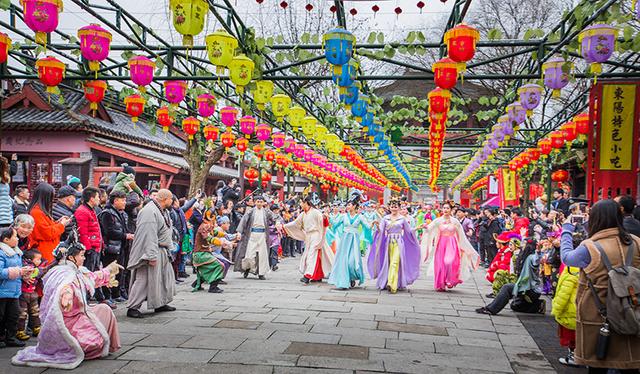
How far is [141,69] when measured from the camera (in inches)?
353

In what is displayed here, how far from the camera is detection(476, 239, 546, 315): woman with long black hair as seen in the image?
8.87 m

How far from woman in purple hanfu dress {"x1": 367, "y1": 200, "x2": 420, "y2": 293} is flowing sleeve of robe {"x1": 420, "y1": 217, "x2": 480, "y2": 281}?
0.52 m

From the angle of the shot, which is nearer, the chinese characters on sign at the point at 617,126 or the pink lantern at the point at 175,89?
the chinese characters on sign at the point at 617,126

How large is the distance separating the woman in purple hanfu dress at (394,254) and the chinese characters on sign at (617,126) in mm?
4412

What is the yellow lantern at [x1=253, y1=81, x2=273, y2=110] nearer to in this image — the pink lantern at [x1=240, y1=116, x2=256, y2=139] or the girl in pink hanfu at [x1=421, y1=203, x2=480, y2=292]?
the pink lantern at [x1=240, y1=116, x2=256, y2=139]

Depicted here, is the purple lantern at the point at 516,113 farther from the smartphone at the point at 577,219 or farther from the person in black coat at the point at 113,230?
the person in black coat at the point at 113,230

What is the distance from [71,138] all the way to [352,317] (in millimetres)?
12528

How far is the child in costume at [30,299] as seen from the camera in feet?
20.9

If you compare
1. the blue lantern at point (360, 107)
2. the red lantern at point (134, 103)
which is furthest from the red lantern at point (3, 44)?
the blue lantern at point (360, 107)

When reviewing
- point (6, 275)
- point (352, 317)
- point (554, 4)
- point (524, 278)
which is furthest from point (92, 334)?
point (554, 4)

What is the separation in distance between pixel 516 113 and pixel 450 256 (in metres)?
3.34

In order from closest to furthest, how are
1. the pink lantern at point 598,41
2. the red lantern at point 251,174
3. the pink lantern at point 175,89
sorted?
1. the pink lantern at point 598,41
2. the pink lantern at point 175,89
3. the red lantern at point 251,174

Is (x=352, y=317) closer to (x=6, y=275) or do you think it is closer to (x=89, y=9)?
(x=6, y=275)

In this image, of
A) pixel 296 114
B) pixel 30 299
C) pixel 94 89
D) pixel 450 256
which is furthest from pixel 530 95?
pixel 30 299
